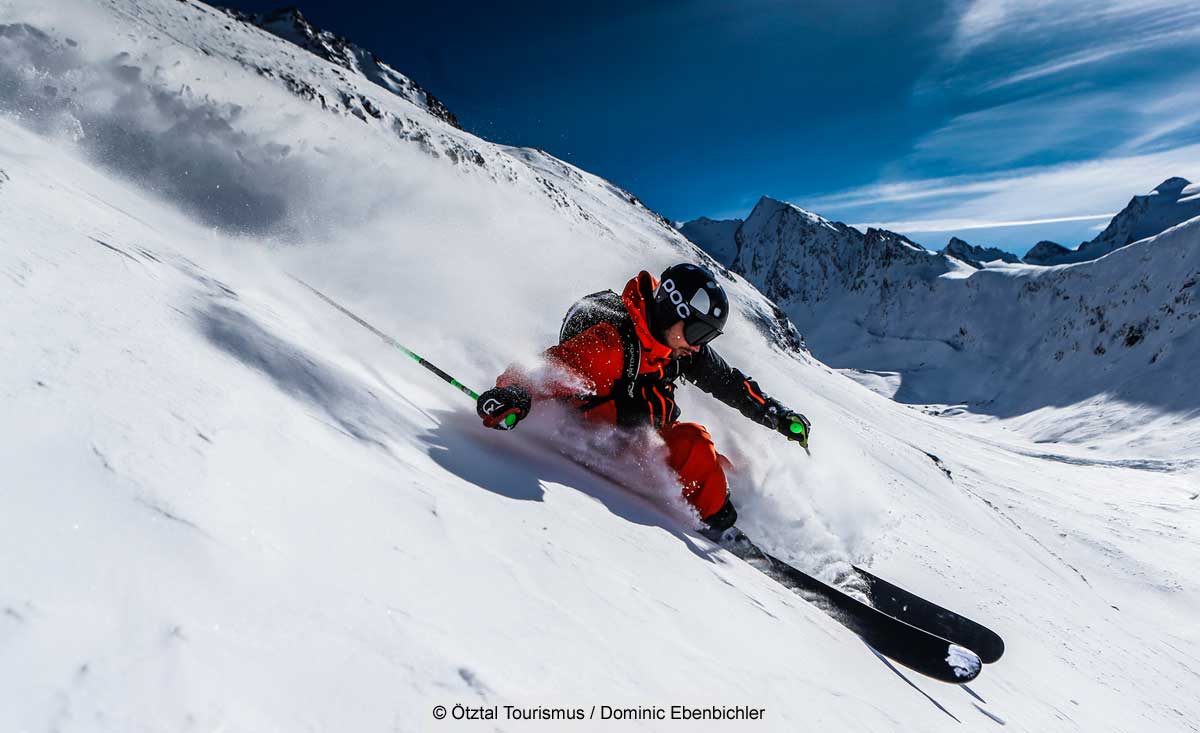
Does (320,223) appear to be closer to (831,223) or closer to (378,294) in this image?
(378,294)

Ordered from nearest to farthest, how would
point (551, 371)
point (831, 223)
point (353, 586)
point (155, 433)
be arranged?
point (353, 586)
point (155, 433)
point (551, 371)
point (831, 223)

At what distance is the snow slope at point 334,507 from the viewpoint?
4.23 feet

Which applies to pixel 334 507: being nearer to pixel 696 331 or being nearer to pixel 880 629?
pixel 696 331

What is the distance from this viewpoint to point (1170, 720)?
178 inches

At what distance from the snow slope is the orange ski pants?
193 mm

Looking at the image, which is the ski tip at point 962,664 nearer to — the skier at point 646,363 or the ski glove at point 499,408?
the skier at point 646,363

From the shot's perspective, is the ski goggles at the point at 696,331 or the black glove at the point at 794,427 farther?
the black glove at the point at 794,427

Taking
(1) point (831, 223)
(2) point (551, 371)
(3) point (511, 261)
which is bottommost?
(2) point (551, 371)

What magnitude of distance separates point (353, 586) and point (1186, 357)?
52503mm

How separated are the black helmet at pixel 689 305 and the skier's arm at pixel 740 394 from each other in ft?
2.21

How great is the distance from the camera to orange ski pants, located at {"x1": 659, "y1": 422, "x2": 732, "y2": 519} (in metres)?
4.22

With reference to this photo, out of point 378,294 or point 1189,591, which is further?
point 1189,591

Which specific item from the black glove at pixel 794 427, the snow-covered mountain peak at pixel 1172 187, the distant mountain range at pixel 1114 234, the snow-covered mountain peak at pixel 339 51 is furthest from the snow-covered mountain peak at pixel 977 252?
the black glove at pixel 794 427

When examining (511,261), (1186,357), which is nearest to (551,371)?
(511,261)
